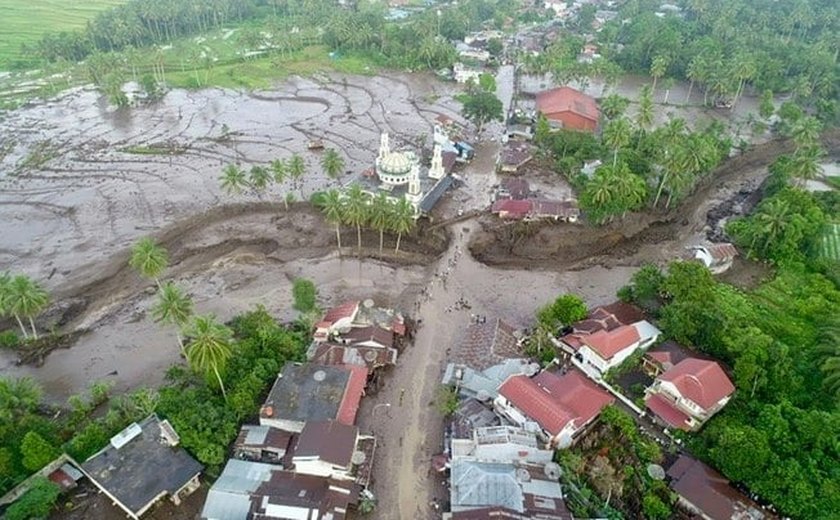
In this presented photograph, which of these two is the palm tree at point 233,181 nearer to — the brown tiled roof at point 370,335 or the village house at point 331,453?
the brown tiled roof at point 370,335

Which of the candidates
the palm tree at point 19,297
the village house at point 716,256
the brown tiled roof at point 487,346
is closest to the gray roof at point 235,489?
the brown tiled roof at point 487,346

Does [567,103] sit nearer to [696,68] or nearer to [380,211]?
[696,68]

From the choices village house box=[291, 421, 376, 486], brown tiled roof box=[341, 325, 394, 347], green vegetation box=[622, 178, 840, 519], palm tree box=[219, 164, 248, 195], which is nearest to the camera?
green vegetation box=[622, 178, 840, 519]

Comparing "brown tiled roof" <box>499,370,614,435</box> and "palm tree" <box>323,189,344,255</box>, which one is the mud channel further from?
"brown tiled roof" <box>499,370,614,435</box>

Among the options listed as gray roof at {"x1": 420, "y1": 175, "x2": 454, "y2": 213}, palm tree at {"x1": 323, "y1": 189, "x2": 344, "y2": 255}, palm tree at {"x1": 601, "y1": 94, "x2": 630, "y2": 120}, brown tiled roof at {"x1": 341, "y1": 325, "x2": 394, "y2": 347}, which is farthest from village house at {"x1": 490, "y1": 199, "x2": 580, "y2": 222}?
palm tree at {"x1": 601, "y1": 94, "x2": 630, "y2": 120}

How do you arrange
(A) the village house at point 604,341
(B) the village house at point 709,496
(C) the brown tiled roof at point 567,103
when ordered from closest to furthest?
(B) the village house at point 709,496 < (A) the village house at point 604,341 < (C) the brown tiled roof at point 567,103

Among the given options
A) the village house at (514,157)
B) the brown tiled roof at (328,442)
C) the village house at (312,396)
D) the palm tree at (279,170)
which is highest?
the palm tree at (279,170)
